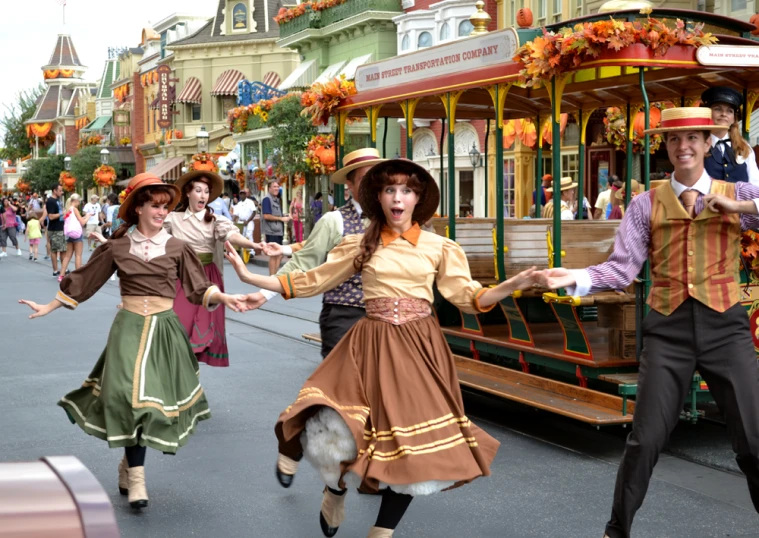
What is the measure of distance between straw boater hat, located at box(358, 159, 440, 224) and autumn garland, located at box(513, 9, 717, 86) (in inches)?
88.8

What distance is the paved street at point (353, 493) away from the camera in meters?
5.78

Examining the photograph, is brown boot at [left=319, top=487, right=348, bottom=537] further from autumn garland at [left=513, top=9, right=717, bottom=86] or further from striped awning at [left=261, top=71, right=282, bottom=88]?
striped awning at [left=261, top=71, right=282, bottom=88]

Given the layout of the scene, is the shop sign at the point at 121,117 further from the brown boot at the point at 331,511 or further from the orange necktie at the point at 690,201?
the orange necktie at the point at 690,201

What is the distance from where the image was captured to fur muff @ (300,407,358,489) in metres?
4.96

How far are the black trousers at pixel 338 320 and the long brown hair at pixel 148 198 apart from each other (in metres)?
1.12

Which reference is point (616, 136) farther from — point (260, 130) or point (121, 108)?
point (121, 108)

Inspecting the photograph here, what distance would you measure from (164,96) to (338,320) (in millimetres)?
52567

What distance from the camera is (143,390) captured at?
609cm

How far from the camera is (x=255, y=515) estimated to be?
6000mm

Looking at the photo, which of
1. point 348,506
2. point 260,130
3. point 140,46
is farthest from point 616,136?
point 140,46

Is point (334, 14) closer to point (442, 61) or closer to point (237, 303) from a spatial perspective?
point (442, 61)

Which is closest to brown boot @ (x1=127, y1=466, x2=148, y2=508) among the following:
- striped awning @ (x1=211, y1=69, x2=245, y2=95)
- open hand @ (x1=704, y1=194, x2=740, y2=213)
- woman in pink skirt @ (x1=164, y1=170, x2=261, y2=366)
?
woman in pink skirt @ (x1=164, y1=170, x2=261, y2=366)

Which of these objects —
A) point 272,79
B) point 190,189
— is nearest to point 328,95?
point 190,189

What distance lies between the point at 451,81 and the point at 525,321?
1873 mm
